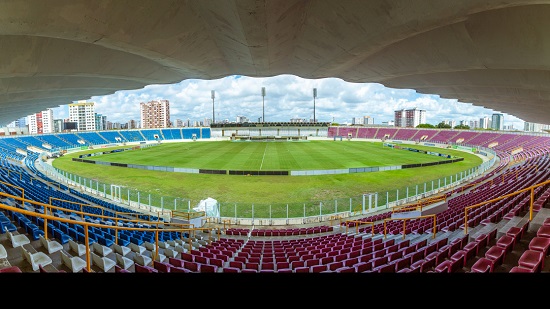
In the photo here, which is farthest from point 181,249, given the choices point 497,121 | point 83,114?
point 497,121

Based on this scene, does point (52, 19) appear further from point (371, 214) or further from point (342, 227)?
point (371, 214)

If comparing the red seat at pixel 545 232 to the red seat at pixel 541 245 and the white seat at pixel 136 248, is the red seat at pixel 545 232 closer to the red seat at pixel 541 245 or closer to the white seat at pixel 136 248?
the red seat at pixel 541 245

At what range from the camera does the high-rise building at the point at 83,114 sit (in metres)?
163

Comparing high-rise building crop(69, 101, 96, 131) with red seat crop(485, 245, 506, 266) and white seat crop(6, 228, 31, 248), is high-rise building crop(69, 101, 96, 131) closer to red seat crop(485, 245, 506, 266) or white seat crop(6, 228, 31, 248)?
white seat crop(6, 228, 31, 248)

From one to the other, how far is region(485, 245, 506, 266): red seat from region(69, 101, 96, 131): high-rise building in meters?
198

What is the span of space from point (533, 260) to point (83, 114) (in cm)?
20312

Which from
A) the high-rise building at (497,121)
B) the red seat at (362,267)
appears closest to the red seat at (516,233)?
the red seat at (362,267)

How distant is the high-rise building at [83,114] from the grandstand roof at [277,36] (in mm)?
184773

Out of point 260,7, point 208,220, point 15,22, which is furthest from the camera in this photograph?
point 208,220

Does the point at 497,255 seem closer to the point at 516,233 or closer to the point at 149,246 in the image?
the point at 516,233
